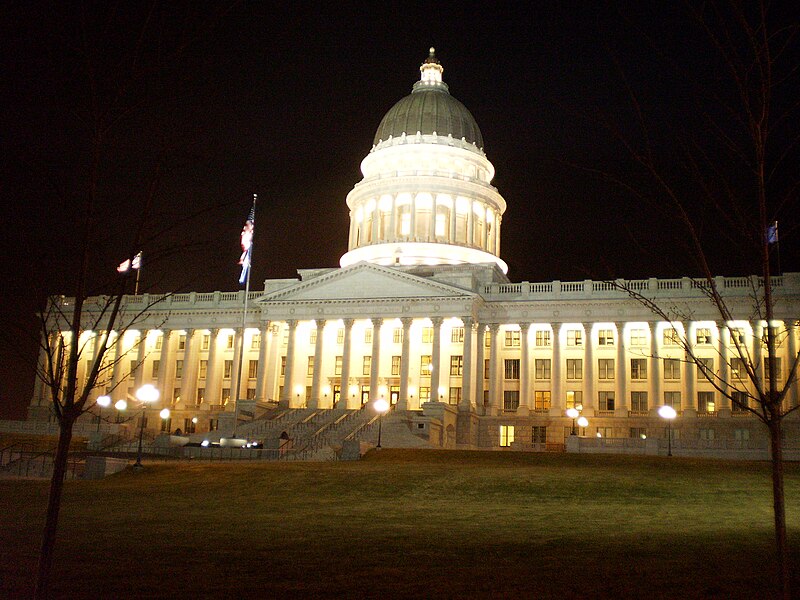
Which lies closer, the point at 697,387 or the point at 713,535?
the point at 713,535

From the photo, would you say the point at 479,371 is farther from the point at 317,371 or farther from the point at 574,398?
the point at 317,371

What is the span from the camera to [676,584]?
12.5 meters

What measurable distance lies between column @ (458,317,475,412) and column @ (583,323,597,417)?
9.46 meters

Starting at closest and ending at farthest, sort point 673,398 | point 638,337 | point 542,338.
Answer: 1. point 673,398
2. point 638,337
3. point 542,338

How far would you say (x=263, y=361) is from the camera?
2849 inches

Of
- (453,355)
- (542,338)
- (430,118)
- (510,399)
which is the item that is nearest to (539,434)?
(510,399)

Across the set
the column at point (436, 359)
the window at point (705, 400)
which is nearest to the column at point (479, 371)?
the column at point (436, 359)

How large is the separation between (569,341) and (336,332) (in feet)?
69.7

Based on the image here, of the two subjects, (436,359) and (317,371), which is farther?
(317,371)

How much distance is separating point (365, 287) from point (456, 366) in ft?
34.8

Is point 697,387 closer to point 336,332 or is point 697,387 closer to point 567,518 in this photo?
point 336,332

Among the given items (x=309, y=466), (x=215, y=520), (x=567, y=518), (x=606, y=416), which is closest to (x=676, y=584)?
(x=567, y=518)

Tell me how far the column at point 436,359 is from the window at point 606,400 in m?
13.7

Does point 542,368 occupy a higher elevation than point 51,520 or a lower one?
higher
